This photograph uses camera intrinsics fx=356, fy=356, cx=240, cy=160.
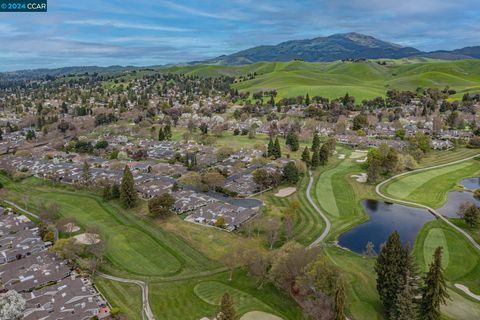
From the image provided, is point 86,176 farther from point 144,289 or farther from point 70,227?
point 144,289

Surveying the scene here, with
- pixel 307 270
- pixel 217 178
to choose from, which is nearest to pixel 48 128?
pixel 217 178

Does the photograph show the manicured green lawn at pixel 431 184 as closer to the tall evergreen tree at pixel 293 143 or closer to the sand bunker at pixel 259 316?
the tall evergreen tree at pixel 293 143

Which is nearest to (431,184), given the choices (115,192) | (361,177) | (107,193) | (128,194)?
(361,177)

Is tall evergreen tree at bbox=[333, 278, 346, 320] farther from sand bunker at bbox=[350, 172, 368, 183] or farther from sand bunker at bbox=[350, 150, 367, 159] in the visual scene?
sand bunker at bbox=[350, 150, 367, 159]

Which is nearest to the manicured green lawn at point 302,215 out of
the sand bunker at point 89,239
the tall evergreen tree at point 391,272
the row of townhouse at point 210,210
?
the row of townhouse at point 210,210

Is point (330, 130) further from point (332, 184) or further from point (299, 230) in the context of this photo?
point (299, 230)

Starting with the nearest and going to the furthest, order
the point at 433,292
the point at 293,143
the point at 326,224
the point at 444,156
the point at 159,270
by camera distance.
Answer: the point at 433,292, the point at 159,270, the point at 326,224, the point at 444,156, the point at 293,143

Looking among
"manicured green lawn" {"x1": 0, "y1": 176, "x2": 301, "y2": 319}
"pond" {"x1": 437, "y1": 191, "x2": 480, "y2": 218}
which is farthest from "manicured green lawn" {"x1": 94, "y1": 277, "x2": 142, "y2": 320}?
"pond" {"x1": 437, "y1": 191, "x2": 480, "y2": 218}
